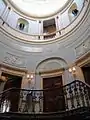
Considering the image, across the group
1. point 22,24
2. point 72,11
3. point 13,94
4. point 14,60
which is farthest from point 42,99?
point 72,11

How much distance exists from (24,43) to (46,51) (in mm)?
1574

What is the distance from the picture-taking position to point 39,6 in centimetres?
1393

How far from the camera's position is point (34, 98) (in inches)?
288

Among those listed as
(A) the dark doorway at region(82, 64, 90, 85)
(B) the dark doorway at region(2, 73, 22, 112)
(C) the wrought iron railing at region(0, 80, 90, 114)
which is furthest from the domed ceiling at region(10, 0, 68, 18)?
(C) the wrought iron railing at region(0, 80, 90, 114)

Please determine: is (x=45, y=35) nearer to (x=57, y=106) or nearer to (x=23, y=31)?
(x=23, y=31)

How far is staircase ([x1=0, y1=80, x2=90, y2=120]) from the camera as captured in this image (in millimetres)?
5840

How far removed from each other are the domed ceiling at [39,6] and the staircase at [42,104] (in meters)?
7.67

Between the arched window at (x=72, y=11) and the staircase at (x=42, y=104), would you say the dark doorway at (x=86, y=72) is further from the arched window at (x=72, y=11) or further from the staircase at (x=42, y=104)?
the arched window at (x=72, y=11)

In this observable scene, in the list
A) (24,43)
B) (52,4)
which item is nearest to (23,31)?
(24,43)

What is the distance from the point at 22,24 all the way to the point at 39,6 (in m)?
2.62

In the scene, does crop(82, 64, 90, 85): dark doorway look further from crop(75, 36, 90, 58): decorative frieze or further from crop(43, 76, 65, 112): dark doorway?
crop(43, 76, 65, 112): dark doorway

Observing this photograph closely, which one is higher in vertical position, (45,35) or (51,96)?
(45,35)

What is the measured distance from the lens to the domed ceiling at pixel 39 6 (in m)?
13.1

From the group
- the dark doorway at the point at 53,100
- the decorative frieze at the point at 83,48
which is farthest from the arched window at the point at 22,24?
the dark doorway at the point at 53,100
